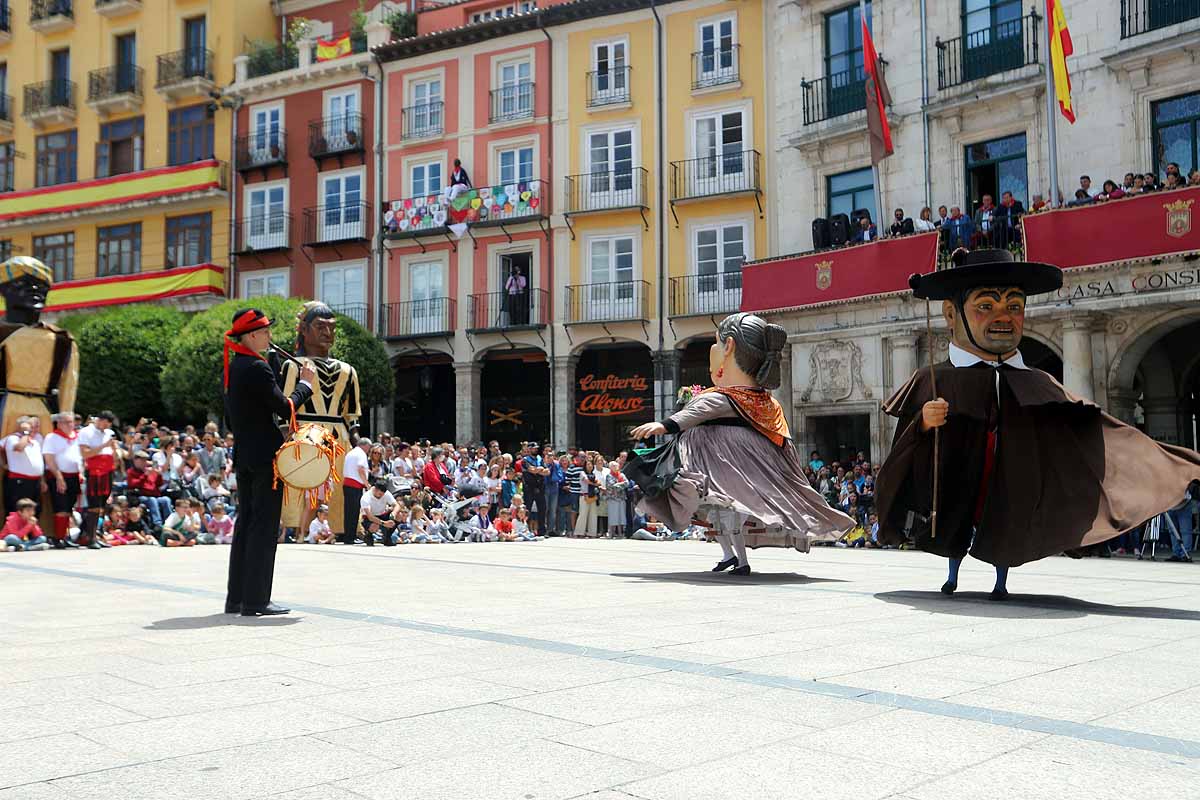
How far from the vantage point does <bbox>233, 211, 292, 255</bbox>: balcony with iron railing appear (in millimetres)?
34375

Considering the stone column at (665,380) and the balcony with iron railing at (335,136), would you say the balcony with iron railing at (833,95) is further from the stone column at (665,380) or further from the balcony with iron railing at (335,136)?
the balcony with iron railing at (335,136)

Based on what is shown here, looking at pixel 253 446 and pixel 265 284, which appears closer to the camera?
pixel 253 446

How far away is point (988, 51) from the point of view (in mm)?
22828

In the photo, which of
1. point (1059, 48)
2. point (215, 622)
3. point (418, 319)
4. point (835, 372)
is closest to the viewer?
point (215, 622)

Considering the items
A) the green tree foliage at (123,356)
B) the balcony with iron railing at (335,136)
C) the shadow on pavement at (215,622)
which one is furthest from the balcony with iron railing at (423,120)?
the shadow on pavement at (215,622)

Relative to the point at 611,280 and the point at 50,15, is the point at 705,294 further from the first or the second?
the point at 50,15

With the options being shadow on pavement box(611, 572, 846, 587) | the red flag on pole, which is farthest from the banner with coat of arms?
shadow on pavement box(611, 572, 846, 587)

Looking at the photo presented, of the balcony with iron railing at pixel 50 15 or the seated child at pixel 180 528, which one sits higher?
the balcony with iron railing at pixel 50 15

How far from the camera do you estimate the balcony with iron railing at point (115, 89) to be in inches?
Result: 1433

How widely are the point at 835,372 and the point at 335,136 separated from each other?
18.5m

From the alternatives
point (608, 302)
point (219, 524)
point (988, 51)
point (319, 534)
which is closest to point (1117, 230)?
point (988, 51)

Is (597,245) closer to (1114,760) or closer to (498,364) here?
(498,364)

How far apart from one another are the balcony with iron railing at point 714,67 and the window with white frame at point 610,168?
7.39 ft

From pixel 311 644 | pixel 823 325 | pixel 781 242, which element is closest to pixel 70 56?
pixel 781 242
